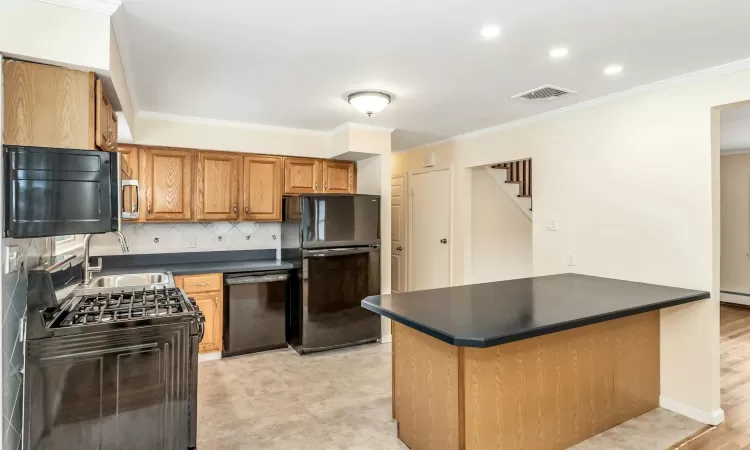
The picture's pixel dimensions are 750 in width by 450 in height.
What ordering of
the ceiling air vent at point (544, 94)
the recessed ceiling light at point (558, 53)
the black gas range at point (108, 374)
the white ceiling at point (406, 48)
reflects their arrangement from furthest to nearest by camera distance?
the ceiling air vent at point (544, 94) → the recessed ceiling light at point (558, 53) → the white ceiling at point (406, 48) → the black gas range at point (108, 374)

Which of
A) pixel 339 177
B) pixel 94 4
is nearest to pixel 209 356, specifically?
pixel 339 177

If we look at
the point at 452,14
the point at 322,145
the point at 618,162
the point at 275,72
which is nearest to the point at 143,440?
the point at 275,72

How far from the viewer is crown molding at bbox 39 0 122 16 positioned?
1.83m

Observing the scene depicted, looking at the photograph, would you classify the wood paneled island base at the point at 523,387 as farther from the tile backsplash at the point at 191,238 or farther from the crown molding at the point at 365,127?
the tile backsplash at the point at 191,238

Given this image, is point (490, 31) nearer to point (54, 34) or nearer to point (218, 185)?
point (54, 34)

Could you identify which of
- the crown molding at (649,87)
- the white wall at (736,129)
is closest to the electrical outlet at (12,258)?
the crown molding at (649,87)

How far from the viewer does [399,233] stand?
605 centimetres

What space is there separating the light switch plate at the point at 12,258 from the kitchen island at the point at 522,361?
65.2 inches

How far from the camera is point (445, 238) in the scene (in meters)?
5.13

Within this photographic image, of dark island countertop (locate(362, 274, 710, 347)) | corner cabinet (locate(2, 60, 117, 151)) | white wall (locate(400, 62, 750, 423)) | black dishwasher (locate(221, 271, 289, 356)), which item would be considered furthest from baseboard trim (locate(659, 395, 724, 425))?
corner cabinet (locate(2, 60, 117, 151))

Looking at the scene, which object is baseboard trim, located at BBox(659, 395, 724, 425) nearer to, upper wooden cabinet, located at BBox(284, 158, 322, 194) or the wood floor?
the wood floor

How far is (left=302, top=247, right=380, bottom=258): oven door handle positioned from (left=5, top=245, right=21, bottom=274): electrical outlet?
7.59 feet

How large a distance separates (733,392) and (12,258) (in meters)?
4.62

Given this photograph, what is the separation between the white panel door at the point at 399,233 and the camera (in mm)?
5930
